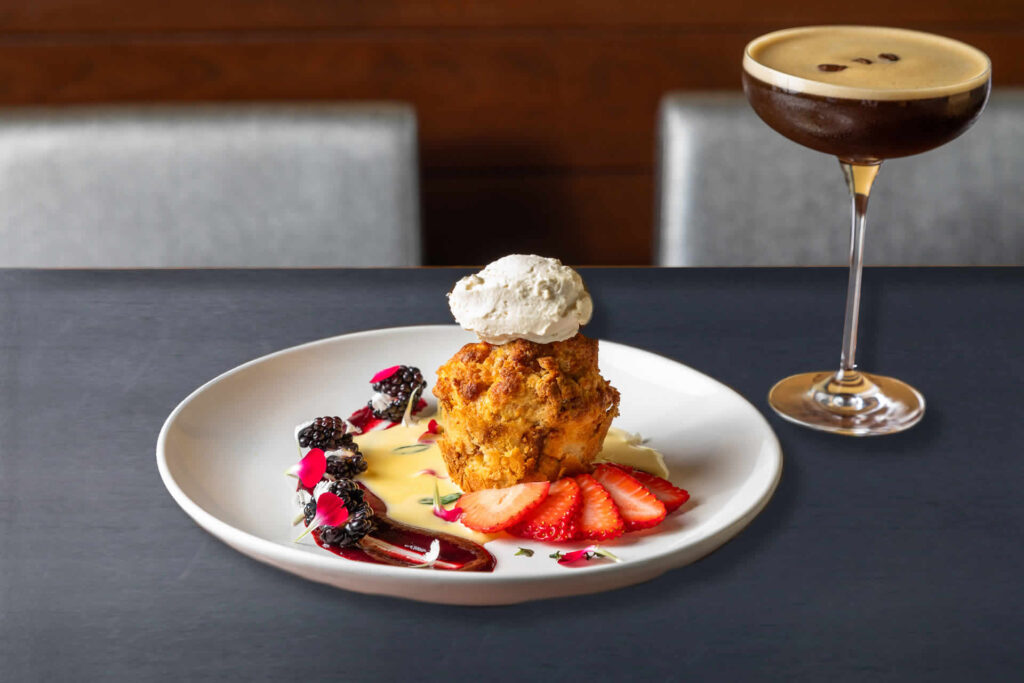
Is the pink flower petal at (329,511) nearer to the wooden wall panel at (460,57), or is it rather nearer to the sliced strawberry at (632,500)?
the sliced strawberry at (632,500)

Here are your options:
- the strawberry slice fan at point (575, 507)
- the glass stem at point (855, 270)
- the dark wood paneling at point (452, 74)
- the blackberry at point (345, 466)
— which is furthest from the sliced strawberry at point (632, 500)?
the dark wood paneling at point (452, 74)

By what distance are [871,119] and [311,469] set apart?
2.19 feet

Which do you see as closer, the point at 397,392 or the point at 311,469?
the point at 311,469

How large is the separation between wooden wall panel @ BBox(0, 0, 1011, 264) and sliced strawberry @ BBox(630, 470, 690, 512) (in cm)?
178

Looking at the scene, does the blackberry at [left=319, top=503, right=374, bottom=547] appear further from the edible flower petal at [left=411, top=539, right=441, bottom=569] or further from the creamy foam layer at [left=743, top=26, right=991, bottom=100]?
the creamy foam layer at [left=743, top=26, right=991, bottom=100]

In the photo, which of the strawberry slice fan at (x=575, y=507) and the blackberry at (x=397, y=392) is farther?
the blackberry at (x=397, y=392)

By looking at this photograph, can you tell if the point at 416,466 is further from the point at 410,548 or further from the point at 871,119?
the point at 871,119

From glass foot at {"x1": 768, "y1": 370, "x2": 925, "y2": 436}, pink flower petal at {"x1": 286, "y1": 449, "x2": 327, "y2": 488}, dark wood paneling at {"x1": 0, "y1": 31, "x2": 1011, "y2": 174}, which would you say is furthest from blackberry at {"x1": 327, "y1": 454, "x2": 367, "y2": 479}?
dark wood paneling at {"x1": 0, "y1": 31, "x2": 1011, "y2": 174}

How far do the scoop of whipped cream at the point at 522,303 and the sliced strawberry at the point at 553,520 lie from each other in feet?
0.52

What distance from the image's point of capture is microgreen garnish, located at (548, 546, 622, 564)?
0.96 meters

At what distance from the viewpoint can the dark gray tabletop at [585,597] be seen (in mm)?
857

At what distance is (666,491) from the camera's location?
1044 millimetres

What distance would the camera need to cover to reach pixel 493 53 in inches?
104

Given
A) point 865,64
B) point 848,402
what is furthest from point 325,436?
point 865,64
